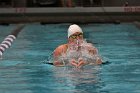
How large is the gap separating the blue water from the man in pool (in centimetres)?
15

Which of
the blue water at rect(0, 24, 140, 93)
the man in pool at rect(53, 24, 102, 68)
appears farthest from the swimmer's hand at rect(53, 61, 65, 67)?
the blue water at rect(0, 24, 140, 93)

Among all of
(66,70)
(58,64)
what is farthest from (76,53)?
(58,64)

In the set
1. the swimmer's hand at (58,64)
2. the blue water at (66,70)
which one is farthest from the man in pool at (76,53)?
the blue water at (66,70)

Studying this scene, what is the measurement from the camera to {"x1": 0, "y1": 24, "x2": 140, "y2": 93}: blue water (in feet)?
21.3

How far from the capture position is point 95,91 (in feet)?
20.2

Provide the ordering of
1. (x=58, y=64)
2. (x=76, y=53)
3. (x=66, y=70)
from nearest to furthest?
(x=66, y=70)
(x=76, y=53)
(x=58, y=64)

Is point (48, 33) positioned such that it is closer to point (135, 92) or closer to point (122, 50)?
point (122, 50)

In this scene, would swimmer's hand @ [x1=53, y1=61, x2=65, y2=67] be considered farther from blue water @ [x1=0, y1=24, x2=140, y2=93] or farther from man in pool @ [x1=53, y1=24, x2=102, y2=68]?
blue water @ [x1=0, y1=24, x2=140, y2=93]

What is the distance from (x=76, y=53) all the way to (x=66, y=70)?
358mm

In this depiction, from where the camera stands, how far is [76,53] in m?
8.20

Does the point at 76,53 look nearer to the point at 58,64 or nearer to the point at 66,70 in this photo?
the point at 66,70

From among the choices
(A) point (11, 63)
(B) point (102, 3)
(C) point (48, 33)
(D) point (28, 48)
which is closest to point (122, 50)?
(D) point (28, 48)

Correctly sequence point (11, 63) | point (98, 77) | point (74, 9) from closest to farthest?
point (98, 77) < point (11, 63) < point (74, 9)

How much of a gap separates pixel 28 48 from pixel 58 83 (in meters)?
4.82
